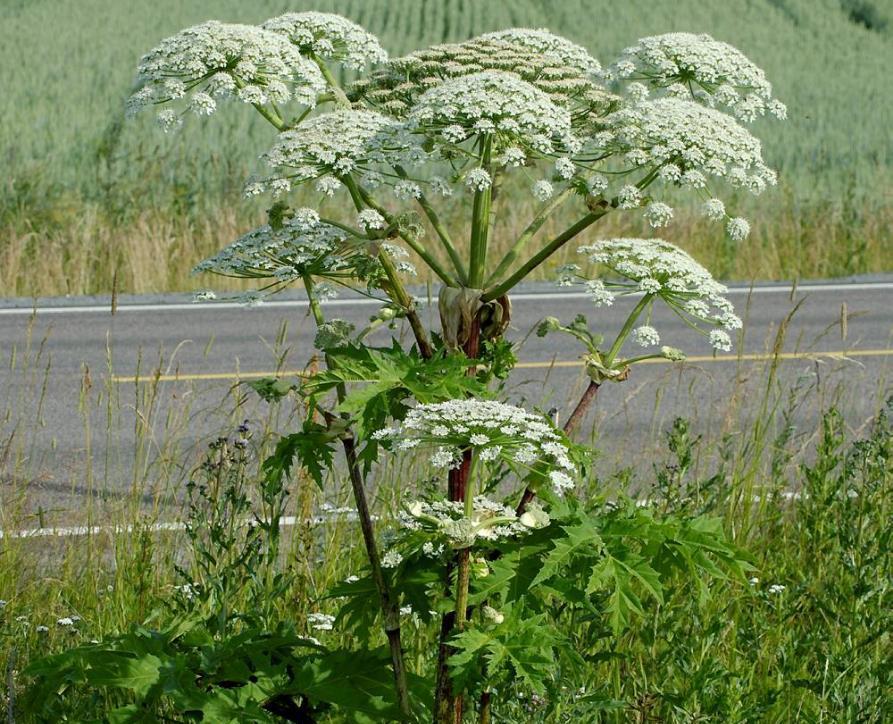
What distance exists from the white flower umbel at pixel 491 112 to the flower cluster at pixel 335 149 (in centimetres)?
7

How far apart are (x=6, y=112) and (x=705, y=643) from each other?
21013 mm

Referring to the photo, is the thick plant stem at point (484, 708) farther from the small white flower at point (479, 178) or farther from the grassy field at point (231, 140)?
the grassy field at point (231, 140)

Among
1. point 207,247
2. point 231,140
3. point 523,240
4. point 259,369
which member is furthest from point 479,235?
point 231,140

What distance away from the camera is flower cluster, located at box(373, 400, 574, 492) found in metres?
2.55

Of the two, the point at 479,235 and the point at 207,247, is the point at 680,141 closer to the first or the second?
the point at 479,235

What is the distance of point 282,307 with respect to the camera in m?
13.7

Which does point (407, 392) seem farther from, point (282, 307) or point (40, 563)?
point (282, 307)

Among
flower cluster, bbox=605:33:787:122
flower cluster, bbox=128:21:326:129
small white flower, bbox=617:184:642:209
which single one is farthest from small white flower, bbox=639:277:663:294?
flower cluster, bbox=128:21:326:129

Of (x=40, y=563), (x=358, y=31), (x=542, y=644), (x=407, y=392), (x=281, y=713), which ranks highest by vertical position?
(x=358, y=31)

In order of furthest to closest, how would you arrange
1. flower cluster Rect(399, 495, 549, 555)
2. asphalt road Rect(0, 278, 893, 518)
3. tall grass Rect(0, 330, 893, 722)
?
asphalt road Rect(0, 278, 893, 518), tall grass Rect(0, 330, 893, 722), flower cluster Rect(399, 495, 549, 555)

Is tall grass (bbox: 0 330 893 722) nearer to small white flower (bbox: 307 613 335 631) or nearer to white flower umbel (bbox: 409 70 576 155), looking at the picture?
small white flower (bbox: 307 613 335 631)

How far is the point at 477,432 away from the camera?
8.39 feet

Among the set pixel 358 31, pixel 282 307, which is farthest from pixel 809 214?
pixel 358 31

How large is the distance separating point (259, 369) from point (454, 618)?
8584 millimetres
